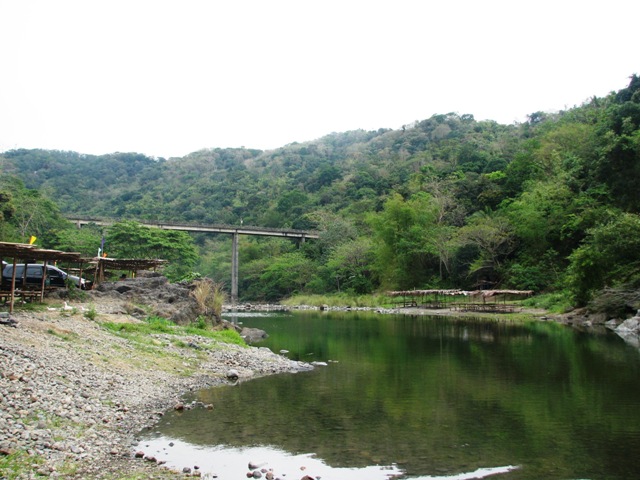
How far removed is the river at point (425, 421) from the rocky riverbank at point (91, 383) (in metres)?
0.81

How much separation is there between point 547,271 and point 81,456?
162ft

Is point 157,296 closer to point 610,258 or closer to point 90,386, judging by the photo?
point 90,386

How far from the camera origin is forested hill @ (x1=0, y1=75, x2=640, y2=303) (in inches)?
1804

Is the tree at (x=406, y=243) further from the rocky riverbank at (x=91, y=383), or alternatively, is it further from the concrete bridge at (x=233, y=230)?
the rocky riverbank at (x=91, y=383)

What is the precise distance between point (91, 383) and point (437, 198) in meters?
59.7

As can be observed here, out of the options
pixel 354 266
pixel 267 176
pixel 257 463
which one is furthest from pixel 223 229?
pixel 257 463

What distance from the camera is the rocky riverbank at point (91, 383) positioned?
343 inches

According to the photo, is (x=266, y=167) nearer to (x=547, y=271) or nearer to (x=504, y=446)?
(x=547, y=271)

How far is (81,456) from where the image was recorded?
8914 mm

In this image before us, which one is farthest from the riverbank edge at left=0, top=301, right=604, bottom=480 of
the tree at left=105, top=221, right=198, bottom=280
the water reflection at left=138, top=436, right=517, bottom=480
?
the tree at left=105, top=221, right=198, bottom=280

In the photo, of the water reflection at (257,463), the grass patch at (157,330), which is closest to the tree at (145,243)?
the grass patch at (157,330)

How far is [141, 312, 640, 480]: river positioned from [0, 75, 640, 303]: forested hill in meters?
20.5

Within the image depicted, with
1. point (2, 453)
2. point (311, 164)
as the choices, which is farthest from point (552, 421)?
point (311, 164)

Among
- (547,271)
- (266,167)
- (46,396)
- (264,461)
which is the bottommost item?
(264,461)
